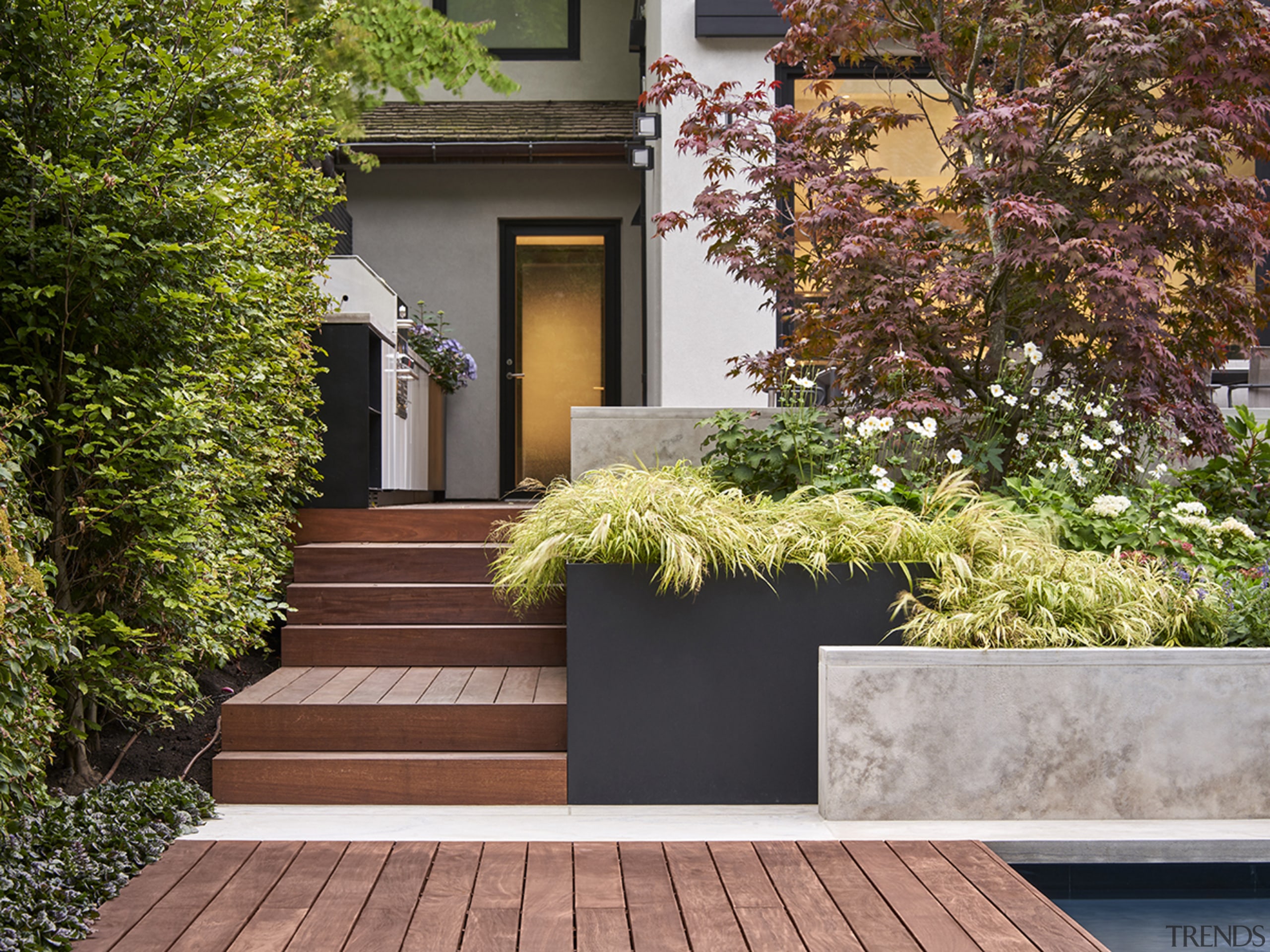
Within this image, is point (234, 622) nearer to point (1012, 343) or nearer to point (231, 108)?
point (231, 108)

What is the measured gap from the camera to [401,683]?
4219 millimetres

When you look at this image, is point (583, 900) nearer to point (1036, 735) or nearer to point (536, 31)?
point (1036, 735)

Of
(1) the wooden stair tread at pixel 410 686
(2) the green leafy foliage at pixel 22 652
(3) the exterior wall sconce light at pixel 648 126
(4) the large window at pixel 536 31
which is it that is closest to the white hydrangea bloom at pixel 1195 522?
(1) the wooden stair tread at pixel 410 686

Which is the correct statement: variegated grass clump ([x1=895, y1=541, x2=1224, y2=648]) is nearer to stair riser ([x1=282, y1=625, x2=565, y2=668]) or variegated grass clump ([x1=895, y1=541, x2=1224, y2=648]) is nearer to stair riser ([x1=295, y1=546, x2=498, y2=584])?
stair riser ([x1=282, y1=625, x2=565, y2=668])

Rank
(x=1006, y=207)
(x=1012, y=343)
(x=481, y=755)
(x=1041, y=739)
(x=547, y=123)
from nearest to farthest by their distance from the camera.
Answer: (x=1041, y=739) → (x=481, y=755) → (x=1006, y=207) → (x=1012, y=343) → (x=547, y=123)

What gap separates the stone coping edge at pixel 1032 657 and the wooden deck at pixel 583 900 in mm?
590

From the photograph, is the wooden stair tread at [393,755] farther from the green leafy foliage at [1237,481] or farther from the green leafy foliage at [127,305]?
the green leafy foliage at [1237,481]

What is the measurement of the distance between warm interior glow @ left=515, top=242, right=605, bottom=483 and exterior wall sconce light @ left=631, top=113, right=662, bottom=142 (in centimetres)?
Result: 256

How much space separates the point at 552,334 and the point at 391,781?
6373 mm

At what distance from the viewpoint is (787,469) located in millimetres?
4652

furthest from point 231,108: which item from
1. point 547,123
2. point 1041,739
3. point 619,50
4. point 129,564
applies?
point 619,50

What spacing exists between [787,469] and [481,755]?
5.96 feet

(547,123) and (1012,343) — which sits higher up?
(547,123)

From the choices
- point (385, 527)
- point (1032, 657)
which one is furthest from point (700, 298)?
point (1032, 657)
